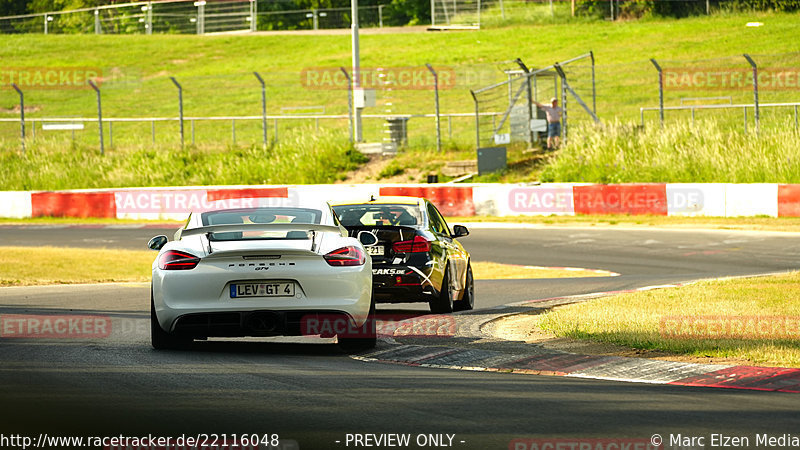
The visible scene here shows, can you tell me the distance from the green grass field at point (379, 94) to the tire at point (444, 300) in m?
15.8

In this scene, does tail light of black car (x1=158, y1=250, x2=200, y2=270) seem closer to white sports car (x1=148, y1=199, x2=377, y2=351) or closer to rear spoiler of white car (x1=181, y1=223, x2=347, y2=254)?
white sports car (x1=148, y1=199, x2=377, y2=351)

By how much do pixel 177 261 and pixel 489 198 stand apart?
771 inches

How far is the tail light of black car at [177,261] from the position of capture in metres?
9.83

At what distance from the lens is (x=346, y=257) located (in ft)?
32.7

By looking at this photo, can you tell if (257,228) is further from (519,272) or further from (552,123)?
(552,123)

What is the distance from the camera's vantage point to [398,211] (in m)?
14.2

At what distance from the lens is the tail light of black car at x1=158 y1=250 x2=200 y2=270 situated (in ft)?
32.2

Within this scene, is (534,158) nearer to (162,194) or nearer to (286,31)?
(162,194)

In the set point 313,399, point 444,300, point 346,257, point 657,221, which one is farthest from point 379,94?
point 313,399

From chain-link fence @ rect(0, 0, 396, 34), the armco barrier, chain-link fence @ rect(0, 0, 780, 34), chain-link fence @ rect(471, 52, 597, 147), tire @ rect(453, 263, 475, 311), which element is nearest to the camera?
tire @ rect(453, 263, 475, 311)


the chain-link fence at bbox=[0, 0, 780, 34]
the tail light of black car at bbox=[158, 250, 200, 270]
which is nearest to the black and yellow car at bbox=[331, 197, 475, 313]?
the tail light of black car at bbox=[158, 250, 200, 270]

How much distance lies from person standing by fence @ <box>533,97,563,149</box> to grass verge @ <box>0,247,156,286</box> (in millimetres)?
12281

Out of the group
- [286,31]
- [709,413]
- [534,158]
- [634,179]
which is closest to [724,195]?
[634,179]

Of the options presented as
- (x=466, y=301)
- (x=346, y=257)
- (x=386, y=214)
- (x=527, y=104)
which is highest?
(x=527, y=104)
